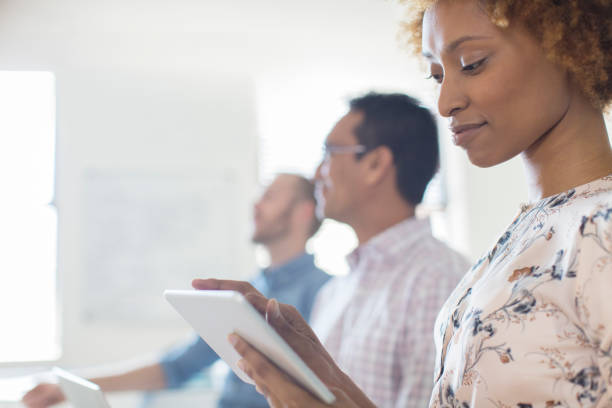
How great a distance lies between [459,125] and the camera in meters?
0.75

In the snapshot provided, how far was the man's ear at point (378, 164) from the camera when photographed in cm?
163

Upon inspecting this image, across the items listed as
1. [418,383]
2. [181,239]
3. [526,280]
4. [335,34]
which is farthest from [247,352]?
[335,34]

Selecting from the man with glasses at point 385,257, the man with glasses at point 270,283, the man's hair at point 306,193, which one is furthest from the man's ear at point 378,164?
the man's hair at point 306,193

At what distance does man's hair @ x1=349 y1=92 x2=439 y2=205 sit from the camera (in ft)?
5.35

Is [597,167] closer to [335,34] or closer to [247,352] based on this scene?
[247,352]

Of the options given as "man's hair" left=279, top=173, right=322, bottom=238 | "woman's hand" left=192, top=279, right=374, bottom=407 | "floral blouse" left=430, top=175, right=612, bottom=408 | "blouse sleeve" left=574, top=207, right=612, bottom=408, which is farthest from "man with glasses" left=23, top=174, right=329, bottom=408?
"blouse sleeve" left=574, top=207, right=612, bottom=408

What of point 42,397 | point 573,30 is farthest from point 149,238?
point 573,30

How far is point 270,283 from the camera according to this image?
7.04ft

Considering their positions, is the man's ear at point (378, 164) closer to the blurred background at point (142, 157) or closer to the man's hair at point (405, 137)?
the man's hair at point (405, 137)

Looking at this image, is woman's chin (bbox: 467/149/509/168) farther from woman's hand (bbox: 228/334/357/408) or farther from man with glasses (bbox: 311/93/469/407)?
man with glasses (bbox: 311/93/469/407)

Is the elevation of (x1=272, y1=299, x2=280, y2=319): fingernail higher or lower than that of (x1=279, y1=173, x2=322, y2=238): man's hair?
lower

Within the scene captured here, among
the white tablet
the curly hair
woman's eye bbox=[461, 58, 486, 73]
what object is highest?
the curly hair

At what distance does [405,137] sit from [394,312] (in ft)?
1.69

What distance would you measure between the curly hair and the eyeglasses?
3.06 feet
